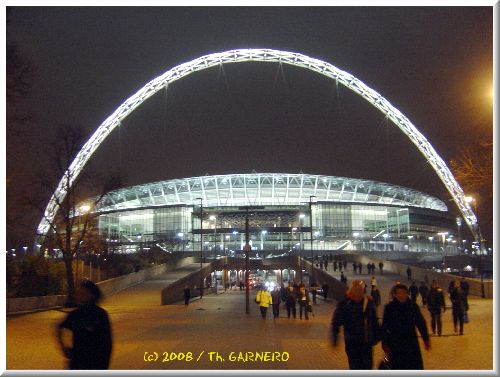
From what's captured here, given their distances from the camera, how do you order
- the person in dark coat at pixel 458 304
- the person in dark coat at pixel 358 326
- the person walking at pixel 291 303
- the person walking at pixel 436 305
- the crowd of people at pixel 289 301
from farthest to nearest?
the person walking at pixel 291 303, the crowd of people at pixel 289 301, the person walking at pixel 436 305, the person in dark coat at pixel 458 304, the person in dark coat at pixel 358 326

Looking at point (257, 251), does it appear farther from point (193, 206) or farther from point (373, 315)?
point (373, 315)

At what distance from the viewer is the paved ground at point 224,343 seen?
37.5 ft

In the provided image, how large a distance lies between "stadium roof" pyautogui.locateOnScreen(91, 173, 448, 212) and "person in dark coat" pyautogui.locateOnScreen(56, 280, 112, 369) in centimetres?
11928

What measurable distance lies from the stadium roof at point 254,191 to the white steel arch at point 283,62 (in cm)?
4230

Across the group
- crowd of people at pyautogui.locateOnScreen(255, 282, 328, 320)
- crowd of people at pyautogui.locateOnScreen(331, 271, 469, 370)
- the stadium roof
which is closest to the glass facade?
the stadium roof

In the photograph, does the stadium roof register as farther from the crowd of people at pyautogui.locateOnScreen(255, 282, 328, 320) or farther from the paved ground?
the paved ground

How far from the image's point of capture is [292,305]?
89.2 ft

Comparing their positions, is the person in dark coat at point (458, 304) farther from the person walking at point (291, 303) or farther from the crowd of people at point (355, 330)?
the person walking at point (291, 303)

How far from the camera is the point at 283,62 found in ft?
227

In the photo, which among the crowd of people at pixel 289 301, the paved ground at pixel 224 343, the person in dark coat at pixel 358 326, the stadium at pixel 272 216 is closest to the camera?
the person in dark coat at pixel 358 326

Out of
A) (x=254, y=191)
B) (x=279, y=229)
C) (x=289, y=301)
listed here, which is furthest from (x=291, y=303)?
(x=254, y=191)

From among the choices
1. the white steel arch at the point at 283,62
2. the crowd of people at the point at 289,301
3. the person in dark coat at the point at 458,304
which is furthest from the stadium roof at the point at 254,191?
the person in dark coat at the point at 458,304

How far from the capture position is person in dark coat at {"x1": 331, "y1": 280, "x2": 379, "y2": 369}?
8.06 meters
